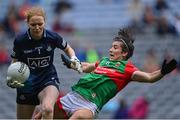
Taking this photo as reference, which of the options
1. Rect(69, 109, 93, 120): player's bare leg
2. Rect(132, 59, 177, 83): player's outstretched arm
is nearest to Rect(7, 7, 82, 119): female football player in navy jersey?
Rect(69, 109, 93, 120): player's bare leg

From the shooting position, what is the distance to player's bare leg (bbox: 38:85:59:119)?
9.04 metres

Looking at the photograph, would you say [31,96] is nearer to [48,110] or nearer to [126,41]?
[48,110]

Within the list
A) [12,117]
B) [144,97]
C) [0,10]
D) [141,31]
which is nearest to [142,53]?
[141,31]

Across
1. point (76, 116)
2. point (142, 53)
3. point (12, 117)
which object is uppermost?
point (76, 116)

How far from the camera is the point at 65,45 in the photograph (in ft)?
32.1

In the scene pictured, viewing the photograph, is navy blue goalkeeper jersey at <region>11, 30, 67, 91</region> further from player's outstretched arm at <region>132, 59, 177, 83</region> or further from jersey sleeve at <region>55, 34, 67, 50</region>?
player's outstretched arm at <region>132, 59, 177, 83</region>

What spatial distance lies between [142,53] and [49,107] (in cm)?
867

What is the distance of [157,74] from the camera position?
29.1ft

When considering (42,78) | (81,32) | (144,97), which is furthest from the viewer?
(81,32)

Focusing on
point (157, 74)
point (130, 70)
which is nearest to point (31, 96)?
point (130, 70)

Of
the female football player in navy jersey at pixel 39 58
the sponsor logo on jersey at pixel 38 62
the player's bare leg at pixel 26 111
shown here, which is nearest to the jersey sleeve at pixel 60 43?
the female football player in navy jersey at pixel 39 58

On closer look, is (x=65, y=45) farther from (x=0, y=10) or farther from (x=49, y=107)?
(x=0, y=10)

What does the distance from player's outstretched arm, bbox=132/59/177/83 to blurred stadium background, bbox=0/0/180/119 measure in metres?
6.43

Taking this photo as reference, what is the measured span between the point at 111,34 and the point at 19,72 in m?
9.47
